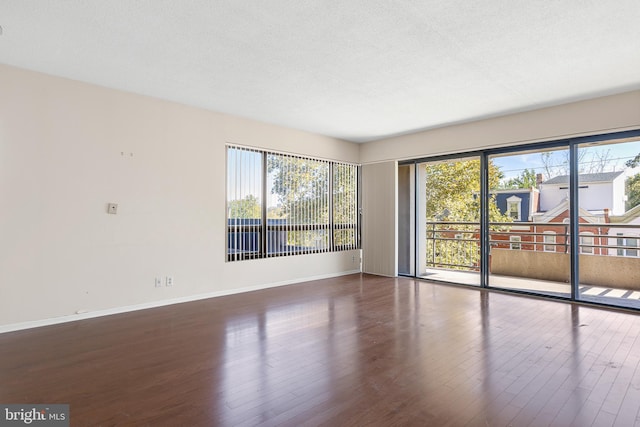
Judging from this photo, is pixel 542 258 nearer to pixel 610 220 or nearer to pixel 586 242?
pixel 586 242

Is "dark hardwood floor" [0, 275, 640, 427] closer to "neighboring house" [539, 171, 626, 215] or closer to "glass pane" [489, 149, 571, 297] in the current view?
"glass pane" [489, 149, 571, 297]

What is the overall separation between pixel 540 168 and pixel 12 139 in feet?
22.7

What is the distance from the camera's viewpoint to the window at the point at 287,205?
546cm

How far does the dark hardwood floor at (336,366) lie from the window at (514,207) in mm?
1648

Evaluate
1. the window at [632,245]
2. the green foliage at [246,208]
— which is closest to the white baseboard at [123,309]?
the green foliage at [246,208]

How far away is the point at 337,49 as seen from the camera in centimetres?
320

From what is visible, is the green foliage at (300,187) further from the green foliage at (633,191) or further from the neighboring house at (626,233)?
the green foliage at (633,191)

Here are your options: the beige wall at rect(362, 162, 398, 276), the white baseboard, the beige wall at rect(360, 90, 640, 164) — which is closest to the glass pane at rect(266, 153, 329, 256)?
the white baseboard

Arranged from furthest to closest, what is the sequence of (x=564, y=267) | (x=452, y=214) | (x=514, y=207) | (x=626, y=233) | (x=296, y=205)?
(x=452, y=214), (x=296, y=205), (x=514, y=207), (x=564, y=267), (x=626, y=233)

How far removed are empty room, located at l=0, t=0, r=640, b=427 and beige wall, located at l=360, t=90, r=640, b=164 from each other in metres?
0.03

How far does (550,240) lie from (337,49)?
465cm

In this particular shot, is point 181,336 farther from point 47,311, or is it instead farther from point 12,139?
point 12,139

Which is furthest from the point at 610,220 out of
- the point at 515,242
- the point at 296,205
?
the point at 296,205

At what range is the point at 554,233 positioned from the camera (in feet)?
17.6
